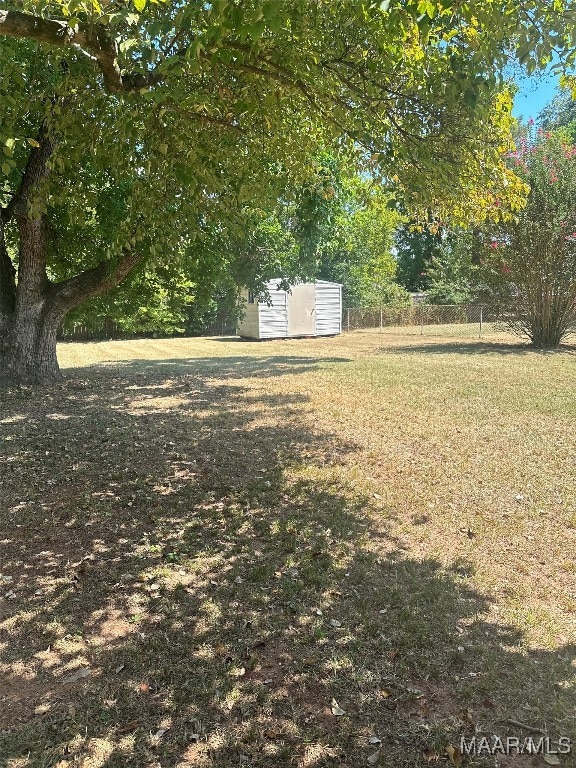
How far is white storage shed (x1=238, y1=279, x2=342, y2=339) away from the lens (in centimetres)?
2836

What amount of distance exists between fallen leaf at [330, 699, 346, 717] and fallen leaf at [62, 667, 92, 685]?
1210 mm

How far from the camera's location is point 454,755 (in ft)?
7.47

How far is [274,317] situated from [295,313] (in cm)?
120

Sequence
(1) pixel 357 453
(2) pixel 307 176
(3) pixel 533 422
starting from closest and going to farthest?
(1) pixel 357 453 → (2) pixel 307 176 → (3) pixel 533 422

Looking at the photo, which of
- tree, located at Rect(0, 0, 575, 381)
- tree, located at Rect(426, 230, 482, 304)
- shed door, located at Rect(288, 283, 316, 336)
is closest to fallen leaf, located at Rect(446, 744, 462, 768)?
tree, located at Rect(0, 0, 575, 381)

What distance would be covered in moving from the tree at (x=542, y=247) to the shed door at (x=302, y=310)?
12.4m

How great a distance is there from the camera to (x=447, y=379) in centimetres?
1243

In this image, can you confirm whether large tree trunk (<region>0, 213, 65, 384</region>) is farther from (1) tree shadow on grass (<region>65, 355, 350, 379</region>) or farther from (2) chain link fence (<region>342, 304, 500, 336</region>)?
(2) chain link fence (<region>342, 304, 500, 336</region>)

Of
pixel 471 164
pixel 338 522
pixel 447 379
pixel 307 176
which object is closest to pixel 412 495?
pixel 338 522

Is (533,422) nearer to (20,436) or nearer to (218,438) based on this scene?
(218,438)

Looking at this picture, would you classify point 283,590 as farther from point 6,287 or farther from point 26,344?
point 6,287

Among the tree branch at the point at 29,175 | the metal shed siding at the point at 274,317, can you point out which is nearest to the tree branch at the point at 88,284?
the tree branch at the point at 29,175

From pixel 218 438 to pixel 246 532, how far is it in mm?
3040

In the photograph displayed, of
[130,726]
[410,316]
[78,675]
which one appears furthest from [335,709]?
[410,316]
